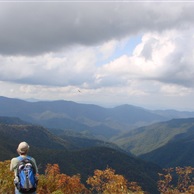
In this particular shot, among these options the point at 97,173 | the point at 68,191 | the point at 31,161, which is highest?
the point at 31,161

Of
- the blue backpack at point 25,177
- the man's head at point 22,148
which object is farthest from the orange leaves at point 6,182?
the man's head at point 22,148

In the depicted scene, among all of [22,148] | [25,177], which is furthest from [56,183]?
[22,148]

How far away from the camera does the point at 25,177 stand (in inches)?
550

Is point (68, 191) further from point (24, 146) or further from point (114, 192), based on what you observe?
point (24, 146)

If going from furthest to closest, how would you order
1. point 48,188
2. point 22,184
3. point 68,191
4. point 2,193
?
point 68,191
point 48,188
point 2,193
point 22,184

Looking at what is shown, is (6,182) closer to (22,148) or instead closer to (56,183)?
(56,183)

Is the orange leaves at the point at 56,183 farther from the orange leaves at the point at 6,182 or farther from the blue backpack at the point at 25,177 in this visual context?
the blue backpack at the point at 25,177

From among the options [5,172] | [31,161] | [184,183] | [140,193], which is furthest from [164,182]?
[31,161]

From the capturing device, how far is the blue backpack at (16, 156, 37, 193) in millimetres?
13945

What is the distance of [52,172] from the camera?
35.3 m

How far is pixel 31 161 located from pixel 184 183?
23719 mm

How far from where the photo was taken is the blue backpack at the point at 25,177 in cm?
1395

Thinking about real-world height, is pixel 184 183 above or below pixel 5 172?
below

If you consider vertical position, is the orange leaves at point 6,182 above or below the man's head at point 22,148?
below
